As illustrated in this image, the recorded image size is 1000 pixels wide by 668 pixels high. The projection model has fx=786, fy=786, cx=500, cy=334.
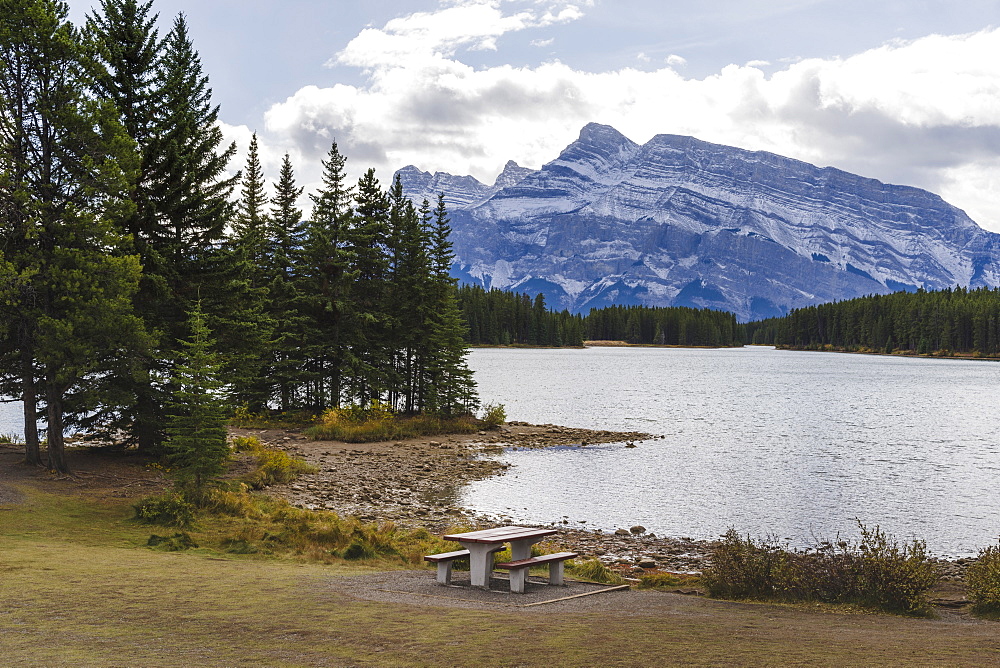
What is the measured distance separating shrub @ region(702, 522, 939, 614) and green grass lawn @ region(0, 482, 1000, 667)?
750 millimetres

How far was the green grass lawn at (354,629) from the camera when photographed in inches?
365

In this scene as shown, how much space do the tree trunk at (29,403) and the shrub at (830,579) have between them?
20.9 metres

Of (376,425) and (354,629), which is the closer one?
(354,629)

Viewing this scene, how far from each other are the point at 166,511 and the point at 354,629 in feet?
38.9

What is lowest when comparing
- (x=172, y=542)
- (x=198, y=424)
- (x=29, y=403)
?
(x=172, y=542)

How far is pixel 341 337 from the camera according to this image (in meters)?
46.2

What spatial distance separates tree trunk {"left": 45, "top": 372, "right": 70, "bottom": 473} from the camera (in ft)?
79.2

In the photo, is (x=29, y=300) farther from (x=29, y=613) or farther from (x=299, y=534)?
(x=29, y=613)

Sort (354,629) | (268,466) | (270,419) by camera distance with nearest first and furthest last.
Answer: (354,629)
(268,466)
(270,419)

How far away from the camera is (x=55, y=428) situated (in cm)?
2431

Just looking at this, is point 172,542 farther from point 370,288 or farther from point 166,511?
point 370,288

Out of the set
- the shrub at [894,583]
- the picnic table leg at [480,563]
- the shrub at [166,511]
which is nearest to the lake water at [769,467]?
the shrub at [894,583]

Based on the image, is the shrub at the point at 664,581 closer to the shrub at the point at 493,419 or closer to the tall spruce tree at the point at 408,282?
the tall spruce tree at the point at 408,282

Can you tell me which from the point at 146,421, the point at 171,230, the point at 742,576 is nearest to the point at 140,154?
the point at 171,230
